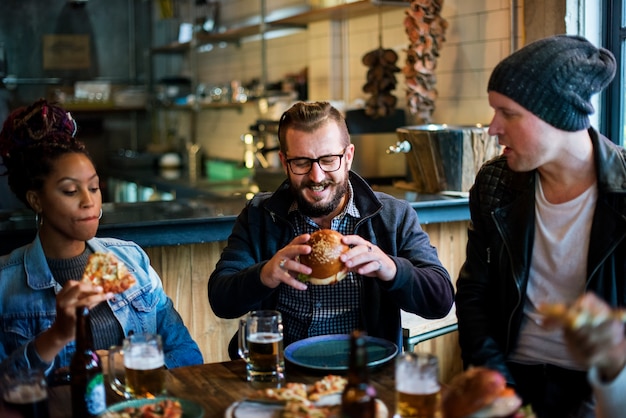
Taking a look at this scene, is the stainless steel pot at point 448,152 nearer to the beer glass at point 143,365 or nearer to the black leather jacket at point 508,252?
the black leather jacket at point 508,252

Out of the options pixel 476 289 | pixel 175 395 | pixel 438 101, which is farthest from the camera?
pixel 438 101

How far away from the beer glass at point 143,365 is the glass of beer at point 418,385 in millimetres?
577

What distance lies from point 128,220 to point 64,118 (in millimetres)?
876

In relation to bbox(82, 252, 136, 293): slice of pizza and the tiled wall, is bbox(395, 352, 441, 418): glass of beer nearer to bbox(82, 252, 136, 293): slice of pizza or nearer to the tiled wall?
bbox(82, 252, 136, 293): slice of pizza

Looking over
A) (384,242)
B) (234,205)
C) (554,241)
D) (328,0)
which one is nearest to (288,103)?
(328,0)

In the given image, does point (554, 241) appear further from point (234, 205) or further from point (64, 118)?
point (234, 205)

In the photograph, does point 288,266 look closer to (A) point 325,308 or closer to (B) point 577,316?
(A) point 325,308

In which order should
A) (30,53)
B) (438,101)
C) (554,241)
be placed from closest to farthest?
(554,241) → (438,101) → (30,53)

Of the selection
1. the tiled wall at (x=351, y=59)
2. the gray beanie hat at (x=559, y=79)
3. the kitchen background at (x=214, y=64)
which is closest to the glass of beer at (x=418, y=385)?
the gray beanie hat at (x=559, y=79)

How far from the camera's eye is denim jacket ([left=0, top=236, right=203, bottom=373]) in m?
2.37

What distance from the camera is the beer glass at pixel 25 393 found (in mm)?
1702

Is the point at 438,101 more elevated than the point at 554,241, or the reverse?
the point at 438,101

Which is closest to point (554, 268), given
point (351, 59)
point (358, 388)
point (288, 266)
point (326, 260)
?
point (326, 260)

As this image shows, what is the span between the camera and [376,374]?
6.73 feet
